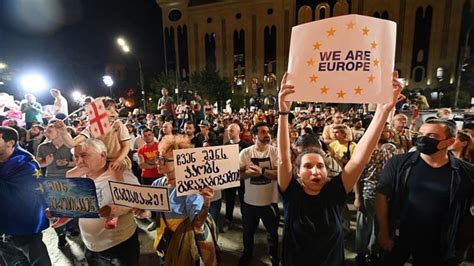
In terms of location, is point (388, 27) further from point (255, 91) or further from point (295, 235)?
point (255, 91)

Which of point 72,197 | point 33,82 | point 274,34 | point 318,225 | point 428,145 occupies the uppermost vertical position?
point 274,34

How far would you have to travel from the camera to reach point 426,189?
2551mm

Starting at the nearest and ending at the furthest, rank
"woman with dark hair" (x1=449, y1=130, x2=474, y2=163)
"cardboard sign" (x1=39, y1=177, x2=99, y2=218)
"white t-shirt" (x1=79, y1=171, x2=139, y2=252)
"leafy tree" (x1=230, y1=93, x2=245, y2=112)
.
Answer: "cardboard sign" (x1=39, y1=177, x2=99, y2=218)
"white t-shirt" (x1=79, y1=171, x2=139, y2=252)
"woman with dark hair" (x1=449, y1=130, x2=474, y2=163)
"leafy tree" (x1=230, y1=93, x2=245, y2=112)

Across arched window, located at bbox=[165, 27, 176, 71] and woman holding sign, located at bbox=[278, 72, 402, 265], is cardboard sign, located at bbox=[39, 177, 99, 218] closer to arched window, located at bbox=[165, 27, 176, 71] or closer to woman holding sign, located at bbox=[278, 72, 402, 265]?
woman holding sign, located at bbox=[278, 72, 402, 265]

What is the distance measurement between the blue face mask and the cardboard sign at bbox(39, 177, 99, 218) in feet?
10.3

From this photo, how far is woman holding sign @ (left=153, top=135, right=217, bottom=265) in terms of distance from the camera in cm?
234

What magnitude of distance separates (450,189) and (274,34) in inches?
1585

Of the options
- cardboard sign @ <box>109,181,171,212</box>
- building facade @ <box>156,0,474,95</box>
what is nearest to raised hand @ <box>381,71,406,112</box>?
cardboard sign @ <box>109,181,171,212</box>

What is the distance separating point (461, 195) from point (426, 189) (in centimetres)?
29

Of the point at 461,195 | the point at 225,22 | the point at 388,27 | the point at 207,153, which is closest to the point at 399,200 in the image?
the point at 461,195

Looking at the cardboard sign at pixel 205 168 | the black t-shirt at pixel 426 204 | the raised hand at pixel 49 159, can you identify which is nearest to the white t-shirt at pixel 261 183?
the cardboard sign at pixel 205 168

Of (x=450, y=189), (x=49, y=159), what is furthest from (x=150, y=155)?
(x=450, y=189)

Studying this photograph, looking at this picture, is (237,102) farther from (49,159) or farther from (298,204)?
(298,204)

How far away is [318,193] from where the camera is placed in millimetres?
2170
